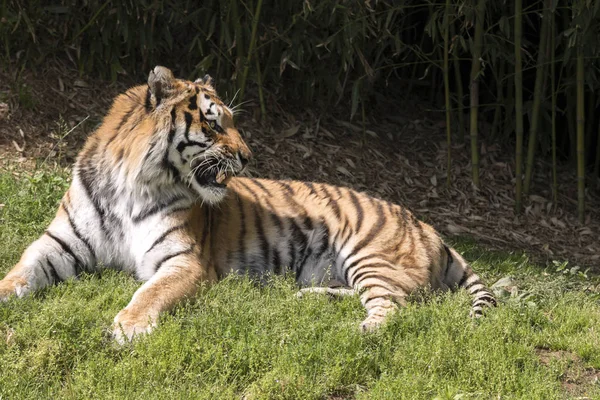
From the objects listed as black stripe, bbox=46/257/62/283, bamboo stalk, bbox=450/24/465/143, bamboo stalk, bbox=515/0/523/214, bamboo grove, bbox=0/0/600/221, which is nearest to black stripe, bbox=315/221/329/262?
black stripe, bbox=46/257/62/283

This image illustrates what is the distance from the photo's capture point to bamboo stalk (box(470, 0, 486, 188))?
21.4 ft

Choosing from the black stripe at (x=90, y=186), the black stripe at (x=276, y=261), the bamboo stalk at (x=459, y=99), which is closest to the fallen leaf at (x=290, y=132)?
the bamboo stalk at (x=459, y=99)

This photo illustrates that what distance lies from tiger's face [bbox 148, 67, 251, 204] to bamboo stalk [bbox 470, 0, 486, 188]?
112 inches

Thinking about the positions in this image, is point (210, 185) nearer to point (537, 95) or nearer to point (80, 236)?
point (80, 236)

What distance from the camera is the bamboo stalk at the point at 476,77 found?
6.54 m

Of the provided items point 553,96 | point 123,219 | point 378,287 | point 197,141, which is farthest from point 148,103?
point 553,96

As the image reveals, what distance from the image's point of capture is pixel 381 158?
A: 7.30 m

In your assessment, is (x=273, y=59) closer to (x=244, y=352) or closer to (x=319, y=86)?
(x=319, y=86)

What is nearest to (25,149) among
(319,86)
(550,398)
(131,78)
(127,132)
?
(131,78)

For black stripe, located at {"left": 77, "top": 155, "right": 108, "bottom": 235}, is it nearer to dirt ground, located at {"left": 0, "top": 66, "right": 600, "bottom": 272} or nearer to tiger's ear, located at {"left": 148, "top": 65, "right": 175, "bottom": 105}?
tiger's ear, located at {"left": 148, "top": 65, "right": 175, "bottom": 105}

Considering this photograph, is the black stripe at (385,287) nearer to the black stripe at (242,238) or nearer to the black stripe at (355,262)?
the black stripe at (355,262)

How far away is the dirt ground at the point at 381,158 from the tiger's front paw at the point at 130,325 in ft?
8.27

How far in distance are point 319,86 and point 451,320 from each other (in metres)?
3.63

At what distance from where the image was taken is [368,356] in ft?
11.9
